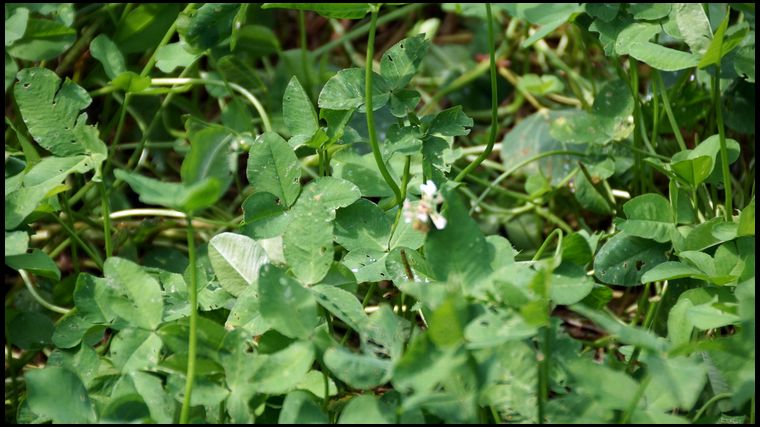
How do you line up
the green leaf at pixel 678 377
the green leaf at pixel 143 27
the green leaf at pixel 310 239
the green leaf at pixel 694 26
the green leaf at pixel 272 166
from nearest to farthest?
the green leaf at pixel 678 377 < the green leaf at pixel 310 239 < the green leaf at pixel 272 166 < the green leaf at pixel 694 26 < the green leaf at pixel 143 27

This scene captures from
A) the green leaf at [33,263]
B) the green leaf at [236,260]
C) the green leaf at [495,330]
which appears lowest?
the green leaf at [33,263]

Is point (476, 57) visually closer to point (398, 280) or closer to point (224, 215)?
point (224, 215)

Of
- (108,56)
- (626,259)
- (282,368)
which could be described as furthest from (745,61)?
(108,56)

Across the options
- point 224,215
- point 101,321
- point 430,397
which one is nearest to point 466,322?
point 430,397

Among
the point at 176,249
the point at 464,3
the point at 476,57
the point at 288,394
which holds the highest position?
the point at 464,3

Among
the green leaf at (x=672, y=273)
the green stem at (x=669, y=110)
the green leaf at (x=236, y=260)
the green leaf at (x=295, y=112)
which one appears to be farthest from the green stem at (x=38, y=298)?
the green stem at (x=669, y=110)

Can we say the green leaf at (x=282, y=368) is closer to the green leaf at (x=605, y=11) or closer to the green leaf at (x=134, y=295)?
the green leaf at (x=134, y=295)

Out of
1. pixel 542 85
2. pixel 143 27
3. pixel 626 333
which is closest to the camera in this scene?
pixel 626 333

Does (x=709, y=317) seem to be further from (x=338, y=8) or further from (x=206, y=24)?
(x=206, y=24)
